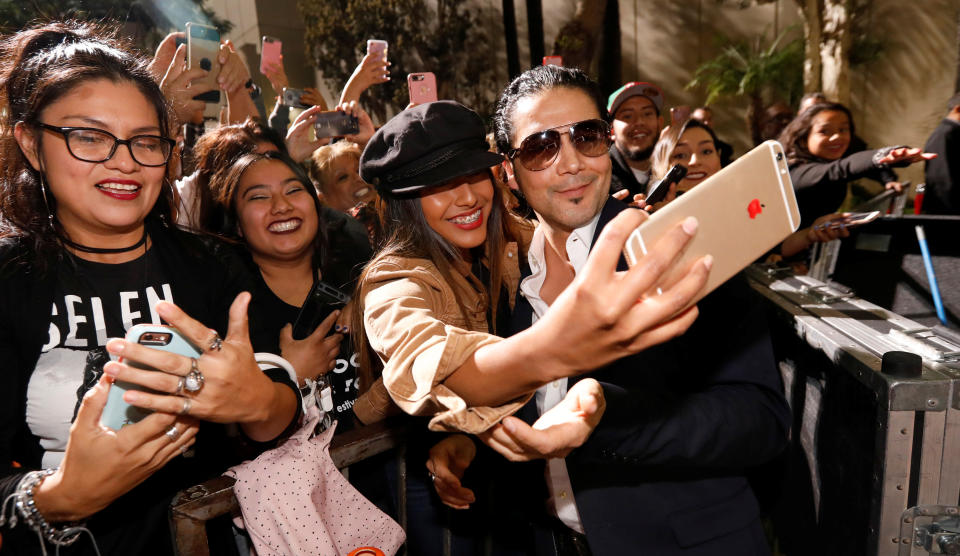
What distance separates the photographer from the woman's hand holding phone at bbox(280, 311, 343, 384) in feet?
7.10

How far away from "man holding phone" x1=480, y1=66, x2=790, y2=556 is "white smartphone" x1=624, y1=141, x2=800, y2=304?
456 mm

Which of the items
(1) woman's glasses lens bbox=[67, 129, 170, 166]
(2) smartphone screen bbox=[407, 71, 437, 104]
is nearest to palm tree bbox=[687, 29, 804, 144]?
(2) smartphone screen bbox=[407, 71, 437, 104]

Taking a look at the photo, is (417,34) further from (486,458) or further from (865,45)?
(486,458)

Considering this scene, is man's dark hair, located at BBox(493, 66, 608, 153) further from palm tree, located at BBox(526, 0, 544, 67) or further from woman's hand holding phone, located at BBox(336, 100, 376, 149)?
palm tree, located at BBox(526, 0, 544, 67)

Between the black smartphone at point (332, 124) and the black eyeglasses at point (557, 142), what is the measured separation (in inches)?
82.8

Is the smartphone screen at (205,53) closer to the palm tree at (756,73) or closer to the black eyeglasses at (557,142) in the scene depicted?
the black eyeglasses at (557,142)

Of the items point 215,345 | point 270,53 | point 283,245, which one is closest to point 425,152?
point 283,245

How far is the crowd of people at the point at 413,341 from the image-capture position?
3.69 feet

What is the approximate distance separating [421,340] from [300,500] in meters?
0.69

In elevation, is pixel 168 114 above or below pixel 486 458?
above

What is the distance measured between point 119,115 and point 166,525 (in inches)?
45.8

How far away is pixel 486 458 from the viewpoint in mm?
2238

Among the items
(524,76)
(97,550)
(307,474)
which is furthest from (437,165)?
(97,550)

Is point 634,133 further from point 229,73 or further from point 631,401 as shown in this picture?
point 631,401
